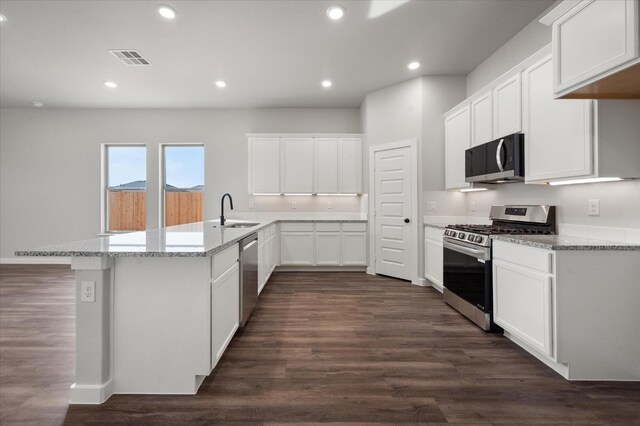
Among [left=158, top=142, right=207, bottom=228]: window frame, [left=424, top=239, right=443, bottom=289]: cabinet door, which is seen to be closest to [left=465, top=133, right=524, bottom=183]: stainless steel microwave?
[left=424, top=239, right=443, bottom=289]: cabinet door

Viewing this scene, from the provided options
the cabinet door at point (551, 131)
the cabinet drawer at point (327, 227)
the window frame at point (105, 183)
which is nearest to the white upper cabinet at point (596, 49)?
the cabinet door at point (551, 131)

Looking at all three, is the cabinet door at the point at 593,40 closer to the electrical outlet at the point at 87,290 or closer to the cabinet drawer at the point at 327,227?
the electrical outlet at the point at 87,290

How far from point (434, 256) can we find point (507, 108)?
6.52 feet

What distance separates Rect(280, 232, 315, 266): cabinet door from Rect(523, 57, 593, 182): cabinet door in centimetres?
353

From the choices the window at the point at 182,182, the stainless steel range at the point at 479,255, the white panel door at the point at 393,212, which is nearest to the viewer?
the stainless steel range at the point at 479,255

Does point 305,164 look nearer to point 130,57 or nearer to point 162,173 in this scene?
point 162,173

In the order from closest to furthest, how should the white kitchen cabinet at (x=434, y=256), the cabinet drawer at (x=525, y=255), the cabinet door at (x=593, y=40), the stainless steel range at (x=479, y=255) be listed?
the cabinet door at (x=593, y=40) → the cabinet drawer at (x=525, y=255) → the stainless steel range at (x=479, y=255) → the white kitchen cabinet at (x=434, y=256)

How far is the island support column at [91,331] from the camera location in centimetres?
185

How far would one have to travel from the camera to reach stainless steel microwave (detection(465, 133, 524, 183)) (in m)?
2.95

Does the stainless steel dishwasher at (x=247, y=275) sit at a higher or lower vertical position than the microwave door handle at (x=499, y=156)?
lower

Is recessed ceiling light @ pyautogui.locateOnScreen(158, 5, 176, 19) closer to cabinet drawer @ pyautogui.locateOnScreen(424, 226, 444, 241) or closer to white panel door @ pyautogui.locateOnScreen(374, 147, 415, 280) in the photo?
white panel door @ pyautogui.locateOnScreen(374, 147, 415, 280)

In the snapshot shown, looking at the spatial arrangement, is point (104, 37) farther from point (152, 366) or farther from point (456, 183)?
point (456, 183)

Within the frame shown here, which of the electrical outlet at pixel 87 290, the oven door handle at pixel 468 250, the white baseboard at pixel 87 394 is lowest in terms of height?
the white baseboard at pixel 87 394

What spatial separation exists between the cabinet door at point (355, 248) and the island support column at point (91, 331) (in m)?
4.06
